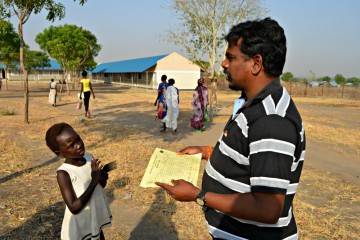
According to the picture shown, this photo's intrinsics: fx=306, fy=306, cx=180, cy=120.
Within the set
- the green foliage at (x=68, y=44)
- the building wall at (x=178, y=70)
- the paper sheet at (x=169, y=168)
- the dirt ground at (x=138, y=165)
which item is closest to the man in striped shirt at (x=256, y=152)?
the paper sheet at (x=169, y=168)

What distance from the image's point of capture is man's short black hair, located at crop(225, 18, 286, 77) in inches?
50.9

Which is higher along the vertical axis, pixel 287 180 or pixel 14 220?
pixel 287 180

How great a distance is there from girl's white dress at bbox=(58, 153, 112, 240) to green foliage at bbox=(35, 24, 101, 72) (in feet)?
85.2

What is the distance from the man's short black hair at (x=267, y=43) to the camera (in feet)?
4.24

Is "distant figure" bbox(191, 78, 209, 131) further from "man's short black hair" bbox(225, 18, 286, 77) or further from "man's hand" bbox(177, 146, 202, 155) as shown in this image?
"man's short black hair" bbox(225, 18, 286, 77)

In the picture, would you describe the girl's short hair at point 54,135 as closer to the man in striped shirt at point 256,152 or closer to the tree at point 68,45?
the man in striped shirt at point 256,152

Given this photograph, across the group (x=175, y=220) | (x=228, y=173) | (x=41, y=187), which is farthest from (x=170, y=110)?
(x=228, y=173)

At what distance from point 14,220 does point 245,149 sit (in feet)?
11.4

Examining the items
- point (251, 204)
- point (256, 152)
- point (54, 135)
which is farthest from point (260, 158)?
point (54, 135)

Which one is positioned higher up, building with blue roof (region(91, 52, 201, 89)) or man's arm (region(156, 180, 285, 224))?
building with blue roof (region(91, 52, 201, 89))

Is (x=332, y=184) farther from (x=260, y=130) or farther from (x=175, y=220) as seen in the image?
(x=260, y=130)

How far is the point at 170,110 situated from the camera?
9039mm

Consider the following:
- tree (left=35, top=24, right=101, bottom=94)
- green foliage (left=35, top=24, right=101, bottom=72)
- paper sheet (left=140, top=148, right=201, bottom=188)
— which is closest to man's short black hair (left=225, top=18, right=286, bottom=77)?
paper sheet (left=140, top=148, right=201, bottom=188)

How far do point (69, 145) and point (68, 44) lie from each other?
30444mm
